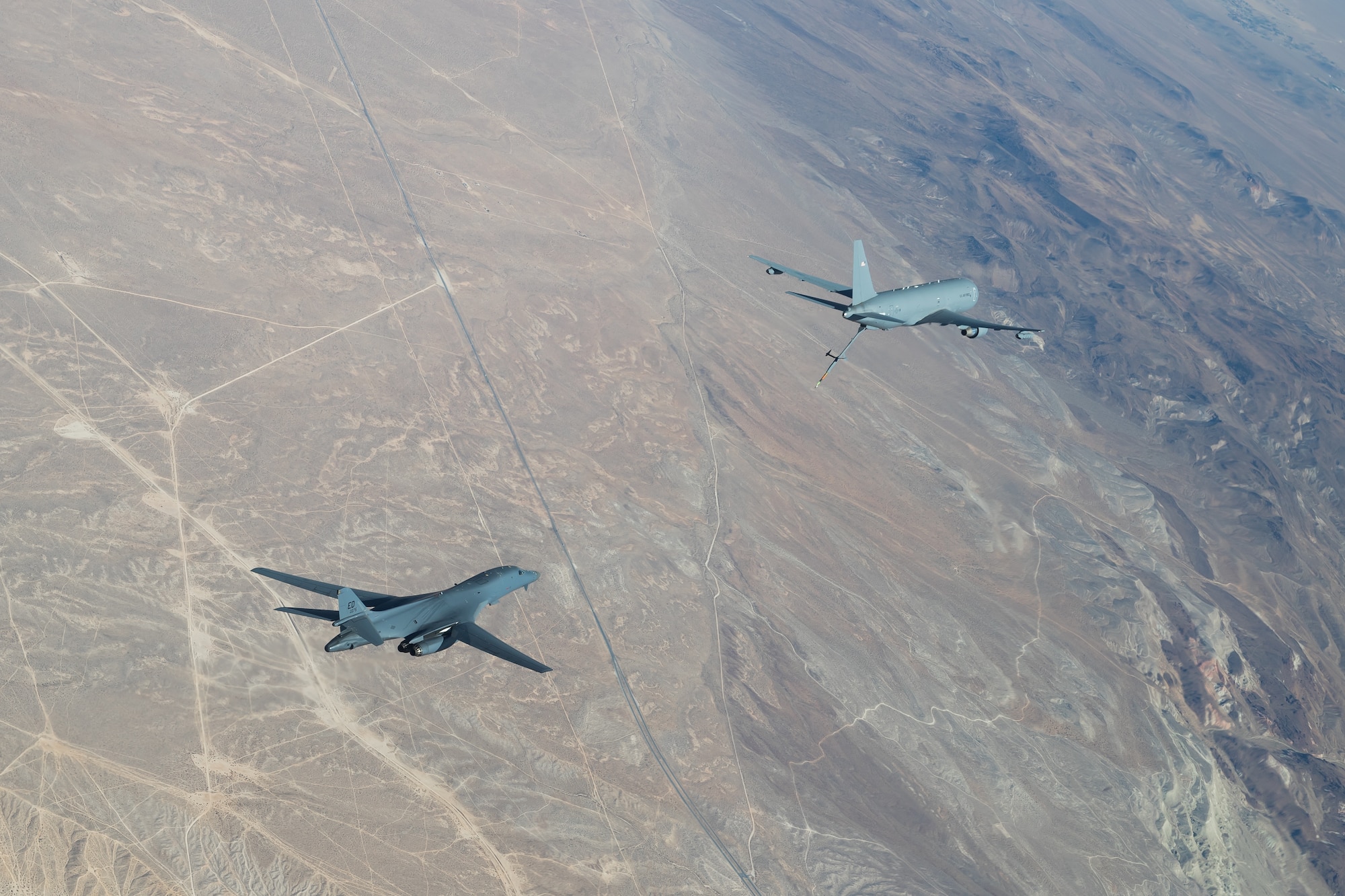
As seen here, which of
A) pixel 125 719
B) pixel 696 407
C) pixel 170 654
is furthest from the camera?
pixel 696 407

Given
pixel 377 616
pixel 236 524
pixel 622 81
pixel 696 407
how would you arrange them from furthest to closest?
pixel 622 81 < pixel 696 407 < pixel 236 524 < pixel 377 616

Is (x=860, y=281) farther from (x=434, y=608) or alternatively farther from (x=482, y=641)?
(x=434, y=608)

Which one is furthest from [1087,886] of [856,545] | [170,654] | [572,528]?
[170,654]

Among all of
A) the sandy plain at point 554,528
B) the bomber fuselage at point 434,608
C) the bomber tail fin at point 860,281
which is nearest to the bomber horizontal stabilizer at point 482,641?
the bomber fuselage at point 434,608

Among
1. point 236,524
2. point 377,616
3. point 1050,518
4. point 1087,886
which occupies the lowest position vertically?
point 236,524

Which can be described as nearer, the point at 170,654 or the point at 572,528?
the point at 170,654

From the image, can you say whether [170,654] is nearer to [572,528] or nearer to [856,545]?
[572,528]

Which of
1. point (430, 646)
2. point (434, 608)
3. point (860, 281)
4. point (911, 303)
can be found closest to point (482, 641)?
point (430, 646)
